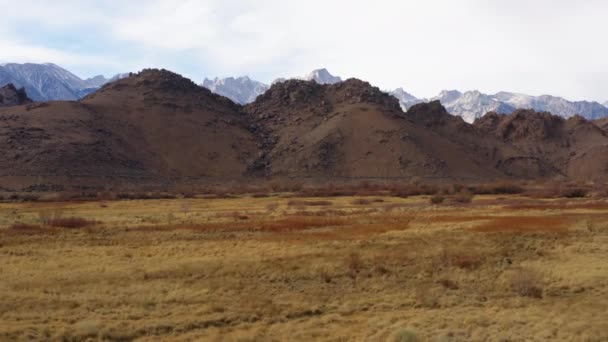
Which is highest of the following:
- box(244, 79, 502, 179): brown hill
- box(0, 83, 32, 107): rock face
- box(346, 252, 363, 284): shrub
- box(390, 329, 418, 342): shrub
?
box(0, 83, 32, 107): rock face

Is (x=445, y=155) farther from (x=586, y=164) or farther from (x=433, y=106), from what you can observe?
(x=586, y=164)

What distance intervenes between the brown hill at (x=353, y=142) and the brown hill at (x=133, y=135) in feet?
23.2

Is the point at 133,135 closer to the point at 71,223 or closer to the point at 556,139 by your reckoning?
the point at 71,223

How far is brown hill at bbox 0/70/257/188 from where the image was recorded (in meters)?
95.6

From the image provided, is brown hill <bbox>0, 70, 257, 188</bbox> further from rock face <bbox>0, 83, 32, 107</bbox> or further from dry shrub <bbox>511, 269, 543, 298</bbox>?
dry shrub <bbox>511, 269, 543, 298</bbox>

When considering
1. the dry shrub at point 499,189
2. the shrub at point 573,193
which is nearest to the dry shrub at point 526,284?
the shrub at point 573,193

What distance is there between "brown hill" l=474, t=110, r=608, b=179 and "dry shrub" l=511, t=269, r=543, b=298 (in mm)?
129074

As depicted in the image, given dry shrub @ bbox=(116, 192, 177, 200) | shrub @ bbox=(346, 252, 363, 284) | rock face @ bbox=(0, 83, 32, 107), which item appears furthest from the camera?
rock face @ bbox=(0, 83, 32, 107)

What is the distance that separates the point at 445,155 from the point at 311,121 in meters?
30.8

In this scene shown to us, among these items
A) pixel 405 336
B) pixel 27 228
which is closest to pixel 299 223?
pixel 27 228

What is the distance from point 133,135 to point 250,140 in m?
24.4

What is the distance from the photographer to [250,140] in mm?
126125

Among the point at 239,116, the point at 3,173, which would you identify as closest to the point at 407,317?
the point at 3,173

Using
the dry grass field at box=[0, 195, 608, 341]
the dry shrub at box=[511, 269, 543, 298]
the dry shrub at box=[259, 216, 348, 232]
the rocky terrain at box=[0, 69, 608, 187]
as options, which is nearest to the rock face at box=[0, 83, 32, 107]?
the rocky terrain at box=[0, 69, 608, 187]
